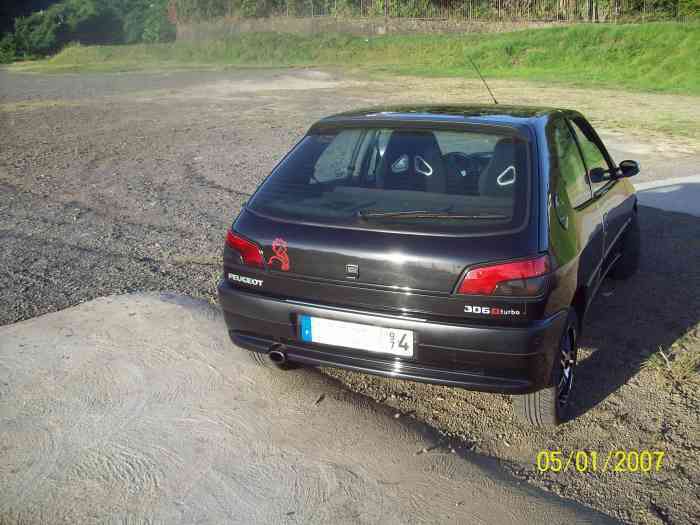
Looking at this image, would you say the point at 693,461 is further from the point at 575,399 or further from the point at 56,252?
the point at 56,252

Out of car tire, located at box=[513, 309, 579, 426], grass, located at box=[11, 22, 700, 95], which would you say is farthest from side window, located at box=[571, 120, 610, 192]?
grass, located at box=[11, 22, 700, 95]

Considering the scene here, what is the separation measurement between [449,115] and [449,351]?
1439mm

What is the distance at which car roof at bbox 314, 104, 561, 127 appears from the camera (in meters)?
3.93

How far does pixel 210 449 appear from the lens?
3.40 meters

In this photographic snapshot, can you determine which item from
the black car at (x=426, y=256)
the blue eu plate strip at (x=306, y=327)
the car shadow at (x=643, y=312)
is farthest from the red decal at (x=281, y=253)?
the car shadow at (x=643, y=312)

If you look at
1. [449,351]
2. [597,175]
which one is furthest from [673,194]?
[449,351]

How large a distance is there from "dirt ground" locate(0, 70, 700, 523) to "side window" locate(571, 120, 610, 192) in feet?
3.42

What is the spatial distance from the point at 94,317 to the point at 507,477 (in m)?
3.04

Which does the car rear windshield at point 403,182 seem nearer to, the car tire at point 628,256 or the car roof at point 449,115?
the car roof at point 449,115

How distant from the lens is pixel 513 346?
3221 millimetres

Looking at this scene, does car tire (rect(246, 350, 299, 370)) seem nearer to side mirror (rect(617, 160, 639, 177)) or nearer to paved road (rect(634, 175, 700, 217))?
side mirror (rect(617, 160, 639, 177))

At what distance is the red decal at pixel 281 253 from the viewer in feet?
11.7

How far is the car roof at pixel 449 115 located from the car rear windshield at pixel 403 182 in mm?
75

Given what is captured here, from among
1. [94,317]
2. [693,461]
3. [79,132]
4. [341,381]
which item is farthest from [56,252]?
[79,132]
